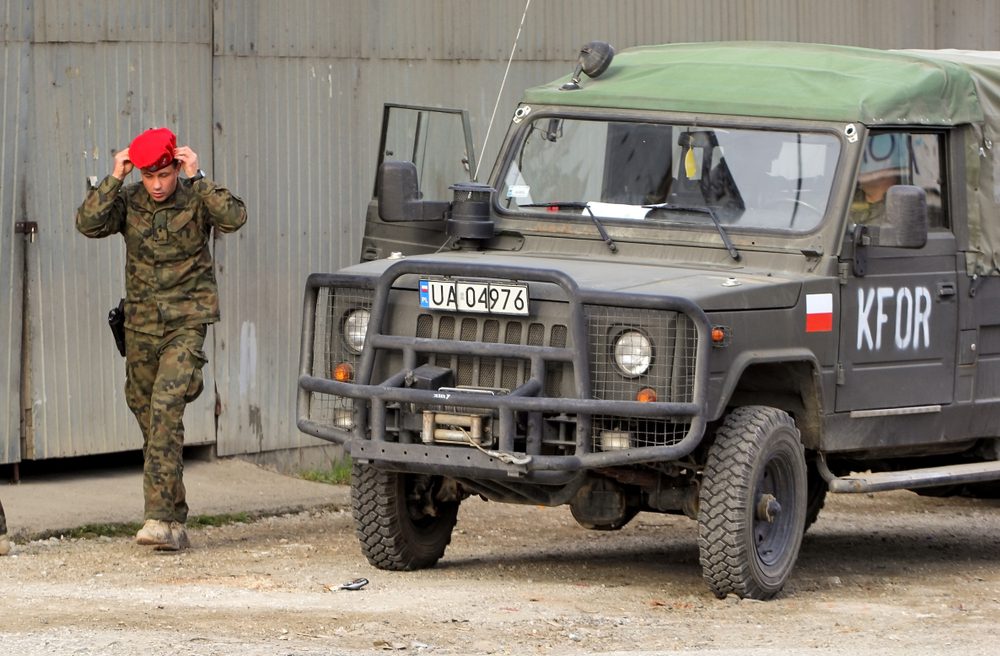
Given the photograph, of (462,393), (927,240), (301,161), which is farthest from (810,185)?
(301,161)

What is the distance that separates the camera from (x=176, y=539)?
8953 millimetres

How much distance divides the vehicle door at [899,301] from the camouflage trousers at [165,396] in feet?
9.63

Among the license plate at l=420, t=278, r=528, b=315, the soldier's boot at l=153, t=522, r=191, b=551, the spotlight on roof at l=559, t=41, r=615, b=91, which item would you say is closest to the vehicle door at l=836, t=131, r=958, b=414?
the spotlight on roof at l=559, t=41, r=615, b=91

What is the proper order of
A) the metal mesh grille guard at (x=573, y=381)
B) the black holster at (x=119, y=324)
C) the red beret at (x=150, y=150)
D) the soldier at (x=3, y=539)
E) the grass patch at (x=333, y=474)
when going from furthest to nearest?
the grass patch at (x=333, y=474), the black holster at (x=119, y=324), the red beret at (x=150, y=150), the soldier at (x=3, y=539), the metal mesh grille guard at (x=573, y=381)

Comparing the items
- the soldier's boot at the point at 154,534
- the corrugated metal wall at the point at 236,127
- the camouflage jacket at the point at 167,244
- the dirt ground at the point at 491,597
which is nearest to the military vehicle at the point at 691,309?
the dirt ground at the point at 491,597

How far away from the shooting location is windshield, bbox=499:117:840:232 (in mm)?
8398

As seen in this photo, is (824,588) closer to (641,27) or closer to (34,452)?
(34,452)

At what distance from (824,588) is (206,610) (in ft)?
9.23

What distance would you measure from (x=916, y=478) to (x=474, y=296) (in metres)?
2.23

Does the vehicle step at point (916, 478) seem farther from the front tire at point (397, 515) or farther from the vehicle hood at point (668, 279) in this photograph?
the front tire at point (397, 515)

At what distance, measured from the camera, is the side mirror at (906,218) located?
8062 mm

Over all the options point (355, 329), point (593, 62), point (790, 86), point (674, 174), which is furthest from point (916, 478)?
point (355, 329)

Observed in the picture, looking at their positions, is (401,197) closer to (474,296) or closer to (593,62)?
(593,62)

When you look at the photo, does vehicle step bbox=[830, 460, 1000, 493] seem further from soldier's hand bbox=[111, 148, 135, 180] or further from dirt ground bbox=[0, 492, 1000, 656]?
soldier's hand bbox=[111, 148, 135, 180]
